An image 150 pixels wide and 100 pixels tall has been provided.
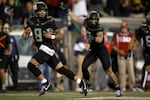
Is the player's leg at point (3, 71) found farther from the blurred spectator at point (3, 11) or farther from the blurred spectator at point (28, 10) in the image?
the blurred spectator at point (28, 10)

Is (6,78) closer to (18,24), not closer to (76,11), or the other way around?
(18,24)

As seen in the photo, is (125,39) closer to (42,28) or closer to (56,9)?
(56,9)

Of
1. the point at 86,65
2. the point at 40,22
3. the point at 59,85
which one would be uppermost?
the point at 40,22

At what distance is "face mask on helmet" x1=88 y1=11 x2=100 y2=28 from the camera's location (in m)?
14.6

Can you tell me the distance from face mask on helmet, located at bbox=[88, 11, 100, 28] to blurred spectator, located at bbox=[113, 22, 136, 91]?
3461mm

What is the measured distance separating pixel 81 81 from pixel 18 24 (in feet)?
18.8

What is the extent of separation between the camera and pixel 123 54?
59.6 ft

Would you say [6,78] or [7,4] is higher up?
[7,4]

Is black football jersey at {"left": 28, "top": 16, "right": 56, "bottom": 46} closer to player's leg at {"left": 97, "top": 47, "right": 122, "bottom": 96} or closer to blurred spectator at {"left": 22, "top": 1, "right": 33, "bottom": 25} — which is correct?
player's leg at {"left": 97, "top": 47, "right": 122, "bottom": 96}

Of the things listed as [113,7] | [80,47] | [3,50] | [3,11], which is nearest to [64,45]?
[80,47]

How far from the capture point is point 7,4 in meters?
18.9

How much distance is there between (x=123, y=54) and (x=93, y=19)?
3.77 m

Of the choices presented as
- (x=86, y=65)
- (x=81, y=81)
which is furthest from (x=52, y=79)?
(x=81, y=81)

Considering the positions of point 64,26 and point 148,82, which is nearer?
point 148,82
